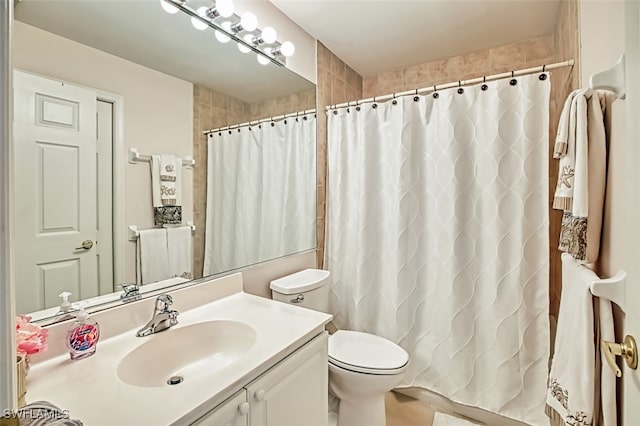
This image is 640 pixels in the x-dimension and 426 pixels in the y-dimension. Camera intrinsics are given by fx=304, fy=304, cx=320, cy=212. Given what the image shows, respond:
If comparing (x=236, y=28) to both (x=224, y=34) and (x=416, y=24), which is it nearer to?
(x=224, y=34)

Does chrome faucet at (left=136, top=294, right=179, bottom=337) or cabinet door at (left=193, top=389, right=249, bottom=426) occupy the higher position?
chrome faucet at (left=136, top=294, right=179, bottom=337)

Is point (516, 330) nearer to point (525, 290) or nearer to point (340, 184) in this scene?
point (525, 290)

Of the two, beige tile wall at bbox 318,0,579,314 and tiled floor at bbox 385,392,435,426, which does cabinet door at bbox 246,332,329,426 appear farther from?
beige tile wall at bbox 318,0,579,314

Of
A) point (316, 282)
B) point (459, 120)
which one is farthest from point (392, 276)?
point (459, 120)

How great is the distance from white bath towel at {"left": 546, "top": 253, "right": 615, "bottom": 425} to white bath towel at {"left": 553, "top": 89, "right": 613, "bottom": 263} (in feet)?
0.29

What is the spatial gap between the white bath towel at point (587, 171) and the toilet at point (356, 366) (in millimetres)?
939

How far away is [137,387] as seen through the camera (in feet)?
2.57

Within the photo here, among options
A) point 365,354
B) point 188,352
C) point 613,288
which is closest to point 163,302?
point 188,352

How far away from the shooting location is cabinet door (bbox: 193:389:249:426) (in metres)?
0.76

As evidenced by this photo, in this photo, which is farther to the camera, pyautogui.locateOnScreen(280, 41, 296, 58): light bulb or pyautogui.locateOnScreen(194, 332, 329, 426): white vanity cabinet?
pyautogui.locateOnScreen(280, 41, 296, 58): light bulb

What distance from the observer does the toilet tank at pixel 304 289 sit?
5.55 feet

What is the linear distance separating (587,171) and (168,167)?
61.7 inches

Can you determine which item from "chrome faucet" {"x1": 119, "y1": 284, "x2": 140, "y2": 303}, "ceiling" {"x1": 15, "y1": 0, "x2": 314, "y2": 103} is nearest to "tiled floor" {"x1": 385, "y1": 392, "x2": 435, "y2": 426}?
"chrome faucet" {"x1": 119, "y1": 284, "x2": 140, "y2": 303}

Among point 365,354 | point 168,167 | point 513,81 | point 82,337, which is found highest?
point 513,81
